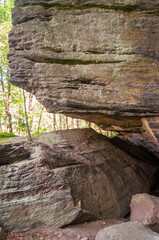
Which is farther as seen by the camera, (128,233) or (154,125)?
(154,125)

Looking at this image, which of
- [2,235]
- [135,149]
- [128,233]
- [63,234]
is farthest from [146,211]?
[135,149]

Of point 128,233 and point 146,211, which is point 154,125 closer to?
point 146,211

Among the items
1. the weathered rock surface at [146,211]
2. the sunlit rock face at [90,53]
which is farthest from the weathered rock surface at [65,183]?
the sunlit rock face at [90,53]

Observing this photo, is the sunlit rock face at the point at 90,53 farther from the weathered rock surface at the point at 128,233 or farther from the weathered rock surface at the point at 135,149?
the weathered rock surface at the point at 135,149

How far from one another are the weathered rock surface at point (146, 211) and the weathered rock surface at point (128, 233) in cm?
138

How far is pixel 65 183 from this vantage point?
7961 millimetres

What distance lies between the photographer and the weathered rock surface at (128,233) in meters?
5.50

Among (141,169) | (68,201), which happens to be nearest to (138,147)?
(141,169)

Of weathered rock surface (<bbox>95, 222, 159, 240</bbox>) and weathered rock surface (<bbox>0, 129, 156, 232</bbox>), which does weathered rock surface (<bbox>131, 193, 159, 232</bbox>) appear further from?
weathered rock surface (<bbox>95, 222, 159, 240</bbox>)

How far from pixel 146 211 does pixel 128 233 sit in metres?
2.47

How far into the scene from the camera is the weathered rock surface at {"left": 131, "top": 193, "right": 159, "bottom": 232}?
23.7ft

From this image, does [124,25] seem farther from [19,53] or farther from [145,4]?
[19,53]

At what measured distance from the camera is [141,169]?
1285 centimetres

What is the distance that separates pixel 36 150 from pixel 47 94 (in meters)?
2.91
